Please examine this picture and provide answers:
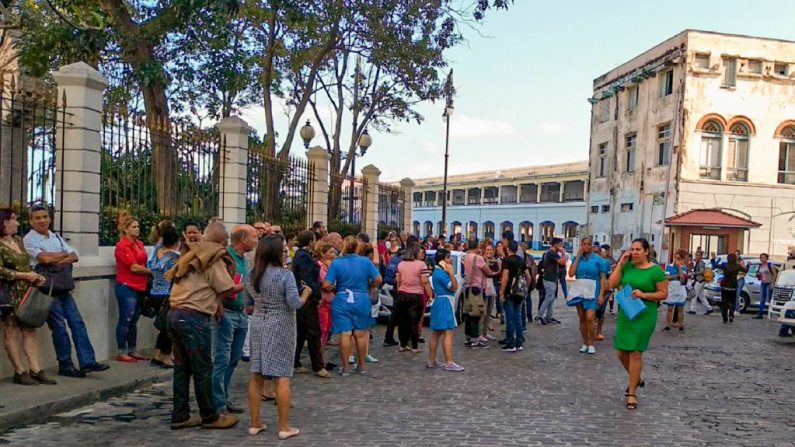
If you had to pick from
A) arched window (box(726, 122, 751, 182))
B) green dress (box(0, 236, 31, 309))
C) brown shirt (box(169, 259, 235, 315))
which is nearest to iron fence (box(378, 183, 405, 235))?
arched window (box(726, 122, 751, 182))

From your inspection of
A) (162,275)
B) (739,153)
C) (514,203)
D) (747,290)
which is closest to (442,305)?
(162,275)

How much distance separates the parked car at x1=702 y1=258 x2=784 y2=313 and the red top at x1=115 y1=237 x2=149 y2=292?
615 inches

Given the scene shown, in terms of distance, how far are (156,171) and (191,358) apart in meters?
5.54

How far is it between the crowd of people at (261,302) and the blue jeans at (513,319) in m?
0.02

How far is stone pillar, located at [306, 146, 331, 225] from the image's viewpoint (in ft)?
57.8

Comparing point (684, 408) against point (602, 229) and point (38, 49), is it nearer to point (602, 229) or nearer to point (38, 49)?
point (38, 49)

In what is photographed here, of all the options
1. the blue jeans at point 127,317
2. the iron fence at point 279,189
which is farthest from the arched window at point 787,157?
the blue jeans at point 127,317

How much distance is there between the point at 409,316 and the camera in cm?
1120

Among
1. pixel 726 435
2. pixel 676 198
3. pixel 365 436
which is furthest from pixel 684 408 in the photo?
pixel 676 198

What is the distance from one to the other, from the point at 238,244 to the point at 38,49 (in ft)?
29.3

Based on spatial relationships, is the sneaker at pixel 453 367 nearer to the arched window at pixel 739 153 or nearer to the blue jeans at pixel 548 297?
the blue jeans at pixel 548 297

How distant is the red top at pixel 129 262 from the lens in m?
8.87

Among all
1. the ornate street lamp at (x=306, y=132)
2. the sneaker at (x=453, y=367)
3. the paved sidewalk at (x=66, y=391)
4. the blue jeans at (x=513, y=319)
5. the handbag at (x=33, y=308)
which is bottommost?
the sneaker at (x=453, y=367)

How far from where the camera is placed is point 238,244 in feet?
22.6
